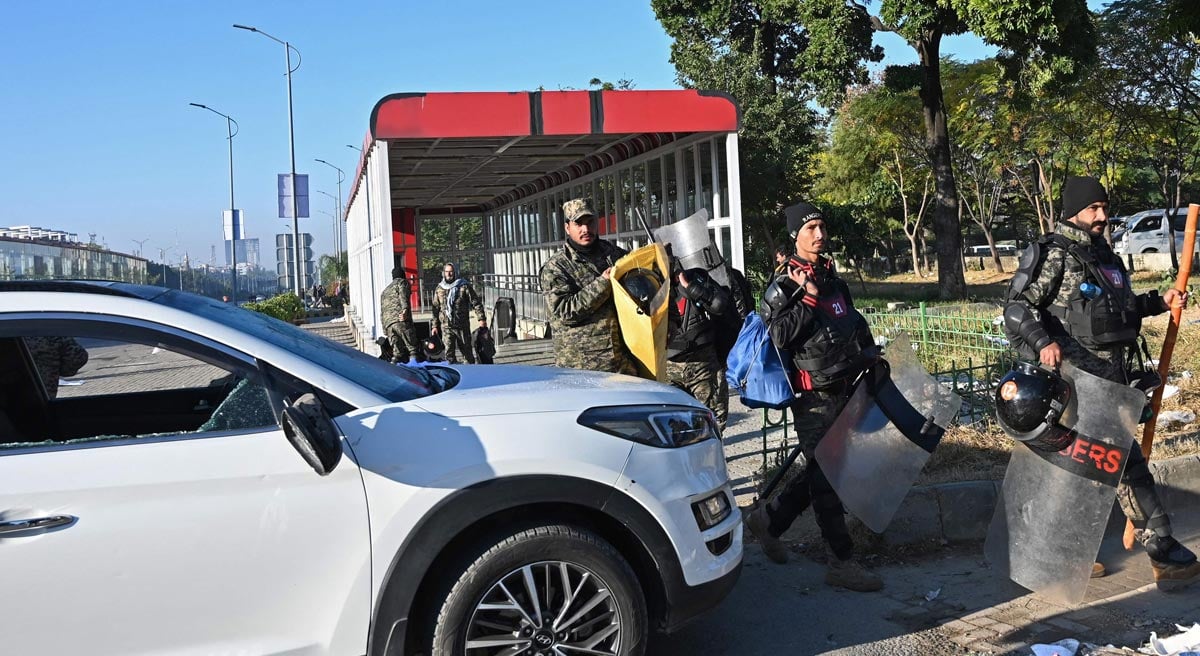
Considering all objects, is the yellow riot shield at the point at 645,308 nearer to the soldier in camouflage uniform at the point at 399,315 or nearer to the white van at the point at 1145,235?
the soldier in camouflage uniform at the point at 399,315

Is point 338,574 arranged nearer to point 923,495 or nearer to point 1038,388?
point 1038,388

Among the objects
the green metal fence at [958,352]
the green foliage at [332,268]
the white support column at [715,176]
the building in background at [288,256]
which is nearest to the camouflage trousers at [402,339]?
the white support column at [715,176]

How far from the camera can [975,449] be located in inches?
247

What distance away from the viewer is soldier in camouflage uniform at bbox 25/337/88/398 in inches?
128

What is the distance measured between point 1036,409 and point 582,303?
224 cm

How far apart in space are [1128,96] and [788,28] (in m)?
8.29

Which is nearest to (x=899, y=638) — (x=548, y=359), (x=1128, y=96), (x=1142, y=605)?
(x=1142, y=605)

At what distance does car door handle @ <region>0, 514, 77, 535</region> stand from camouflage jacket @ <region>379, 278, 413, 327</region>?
906 cm

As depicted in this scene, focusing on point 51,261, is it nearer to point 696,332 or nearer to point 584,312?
point 584,312

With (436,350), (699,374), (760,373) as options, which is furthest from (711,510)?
(436,350)

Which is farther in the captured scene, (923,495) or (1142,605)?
(923,495)

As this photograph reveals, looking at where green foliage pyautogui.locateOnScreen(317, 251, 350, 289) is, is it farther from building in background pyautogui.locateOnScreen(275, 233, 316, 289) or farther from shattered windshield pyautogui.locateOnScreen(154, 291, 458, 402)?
shattered windshield pyautogui.locateOnScreen(154, 291, 458, 402)

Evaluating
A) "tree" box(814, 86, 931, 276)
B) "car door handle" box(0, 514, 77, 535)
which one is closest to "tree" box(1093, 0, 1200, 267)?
"tree" box(814, 86, 931, 276)

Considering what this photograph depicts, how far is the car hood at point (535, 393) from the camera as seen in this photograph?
3.39 meters
